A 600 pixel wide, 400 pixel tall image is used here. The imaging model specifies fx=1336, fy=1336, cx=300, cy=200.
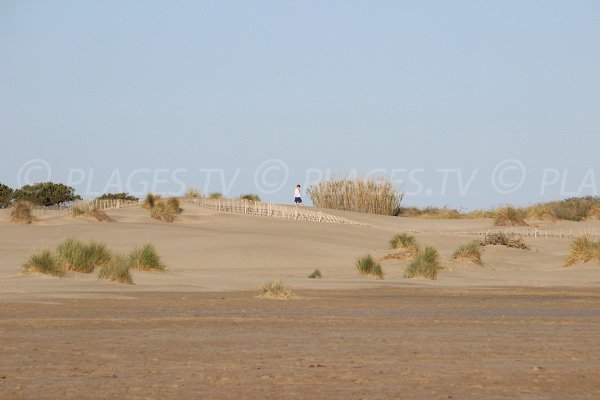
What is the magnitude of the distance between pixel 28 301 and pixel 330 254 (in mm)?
18213

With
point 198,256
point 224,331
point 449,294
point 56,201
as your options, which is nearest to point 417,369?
point 224,331

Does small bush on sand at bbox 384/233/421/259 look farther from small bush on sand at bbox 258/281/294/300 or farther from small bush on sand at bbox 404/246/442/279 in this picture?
small bush on sand at bbox 258/281/294/300

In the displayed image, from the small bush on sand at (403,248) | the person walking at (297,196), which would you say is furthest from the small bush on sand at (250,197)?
the small bush on sand at (403,248)

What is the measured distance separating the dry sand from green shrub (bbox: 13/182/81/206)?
1326 inches

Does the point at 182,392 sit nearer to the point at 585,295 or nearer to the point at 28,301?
the point at 28,301

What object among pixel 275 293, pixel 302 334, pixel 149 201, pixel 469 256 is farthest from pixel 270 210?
pixel 302 334

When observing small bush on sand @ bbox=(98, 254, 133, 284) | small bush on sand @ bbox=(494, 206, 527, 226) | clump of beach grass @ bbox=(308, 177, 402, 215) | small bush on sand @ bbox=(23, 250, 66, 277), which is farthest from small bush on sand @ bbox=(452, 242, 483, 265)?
clump of beach grass @ bbox=(308, 177, 402, 215)

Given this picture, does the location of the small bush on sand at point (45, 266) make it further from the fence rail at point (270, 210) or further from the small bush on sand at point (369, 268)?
the fence rail at point (270, 210)

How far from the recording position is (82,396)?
29.5 feet

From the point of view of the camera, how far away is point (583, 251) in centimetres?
3306

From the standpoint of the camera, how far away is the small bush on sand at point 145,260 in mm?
26859

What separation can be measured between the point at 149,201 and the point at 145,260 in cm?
2288

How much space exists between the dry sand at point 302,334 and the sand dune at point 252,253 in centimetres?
14

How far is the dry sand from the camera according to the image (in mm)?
9656
